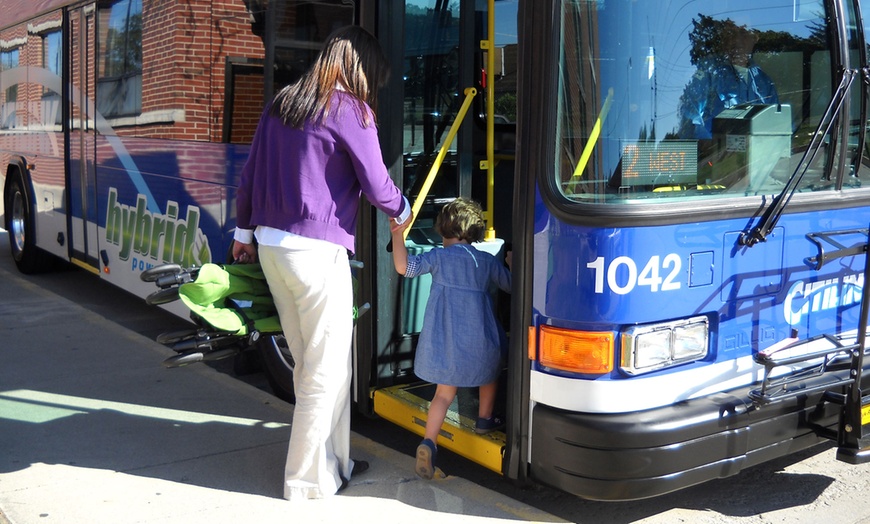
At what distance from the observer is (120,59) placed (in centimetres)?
683

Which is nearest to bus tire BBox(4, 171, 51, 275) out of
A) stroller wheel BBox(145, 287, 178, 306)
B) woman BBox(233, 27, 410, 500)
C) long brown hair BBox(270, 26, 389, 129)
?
stroller wheel BBox(145, 287, 178, 306)

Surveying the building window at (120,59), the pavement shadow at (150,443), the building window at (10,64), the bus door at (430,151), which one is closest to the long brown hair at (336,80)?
the bus door at (430,151)

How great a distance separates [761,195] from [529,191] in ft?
3.04

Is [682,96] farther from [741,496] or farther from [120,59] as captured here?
[120,59]

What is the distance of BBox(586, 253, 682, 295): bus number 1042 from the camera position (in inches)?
133

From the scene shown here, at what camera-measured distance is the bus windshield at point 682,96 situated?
11.1 feet

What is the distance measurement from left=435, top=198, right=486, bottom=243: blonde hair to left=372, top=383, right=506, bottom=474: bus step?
2.74ft

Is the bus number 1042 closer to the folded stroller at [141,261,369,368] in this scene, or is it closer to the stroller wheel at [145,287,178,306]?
the folded stroller at [141,261,369,368]

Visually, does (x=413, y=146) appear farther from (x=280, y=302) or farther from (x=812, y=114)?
(x=812, y=114)

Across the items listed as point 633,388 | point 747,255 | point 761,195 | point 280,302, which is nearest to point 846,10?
point 761,195

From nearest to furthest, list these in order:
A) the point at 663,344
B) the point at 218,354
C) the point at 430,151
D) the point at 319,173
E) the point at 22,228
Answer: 1. the point at 663,344
2. the point at 319,173
3. the point at 218,354
4. the point at 430,151
5. the point at 22,228

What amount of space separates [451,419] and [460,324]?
49 cm

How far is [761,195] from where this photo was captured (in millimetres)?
3670

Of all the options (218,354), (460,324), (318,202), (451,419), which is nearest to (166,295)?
(218,354)
